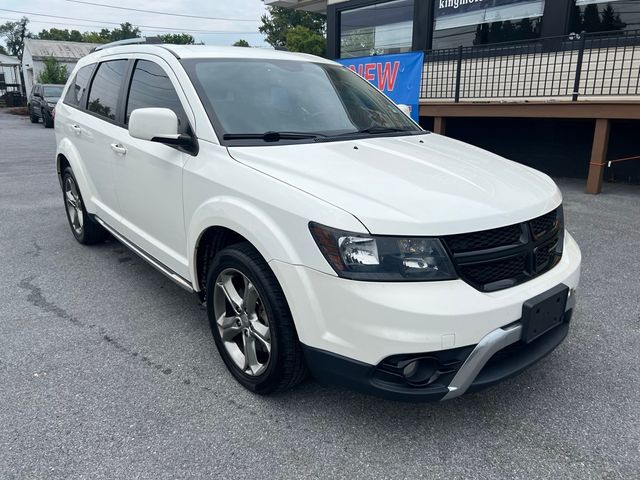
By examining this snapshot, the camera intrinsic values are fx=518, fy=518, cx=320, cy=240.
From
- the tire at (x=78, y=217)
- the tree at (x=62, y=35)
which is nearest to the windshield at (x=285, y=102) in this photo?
the tire at (x=78, y=217)

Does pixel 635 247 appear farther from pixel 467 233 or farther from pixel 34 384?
pixel 34 384

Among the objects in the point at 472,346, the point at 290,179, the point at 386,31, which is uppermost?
the point at 386,31

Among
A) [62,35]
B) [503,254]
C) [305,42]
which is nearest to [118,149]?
[503,254]

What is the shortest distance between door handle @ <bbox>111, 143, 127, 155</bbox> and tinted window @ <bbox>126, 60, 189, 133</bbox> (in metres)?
0.27

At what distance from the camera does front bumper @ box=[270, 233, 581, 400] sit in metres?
2.10

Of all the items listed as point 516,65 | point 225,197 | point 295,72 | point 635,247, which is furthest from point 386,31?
point 225,197

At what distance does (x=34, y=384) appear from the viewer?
9.50 feet

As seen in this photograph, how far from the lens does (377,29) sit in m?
12.5

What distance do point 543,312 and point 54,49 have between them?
189ft

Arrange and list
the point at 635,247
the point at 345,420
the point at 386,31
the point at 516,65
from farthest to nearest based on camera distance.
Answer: the point at 386,31
the point at 516,65
the point at 635,247
the point at 345,420

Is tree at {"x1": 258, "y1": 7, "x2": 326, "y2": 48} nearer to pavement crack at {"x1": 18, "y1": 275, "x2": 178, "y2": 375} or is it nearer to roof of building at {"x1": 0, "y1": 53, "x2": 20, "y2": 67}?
roof of building at {"x1": 0, "y1": 53, "x2": 20, "y2": 67}

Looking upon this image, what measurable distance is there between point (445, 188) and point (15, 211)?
6469mm

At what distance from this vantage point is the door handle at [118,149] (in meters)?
3.71

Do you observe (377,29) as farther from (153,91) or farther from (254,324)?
(254,324)
